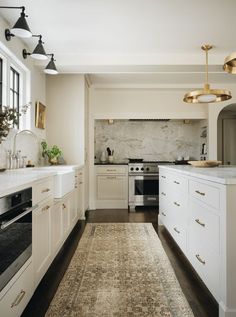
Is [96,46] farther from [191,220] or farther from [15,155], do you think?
[191,220]

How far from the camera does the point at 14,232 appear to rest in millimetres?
1287

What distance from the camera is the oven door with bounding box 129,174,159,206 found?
15.8ft

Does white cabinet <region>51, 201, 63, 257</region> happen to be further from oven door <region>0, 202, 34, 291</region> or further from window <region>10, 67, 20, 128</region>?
window <region>10, 67, 20, 128</region>

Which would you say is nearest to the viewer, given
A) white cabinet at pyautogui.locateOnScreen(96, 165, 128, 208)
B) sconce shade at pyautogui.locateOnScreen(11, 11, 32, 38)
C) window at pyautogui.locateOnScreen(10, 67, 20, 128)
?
sconce shade at pyautogui.locateOnScreen(11, 11, 32, 38)

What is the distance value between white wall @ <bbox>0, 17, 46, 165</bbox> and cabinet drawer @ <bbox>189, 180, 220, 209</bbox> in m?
1.87

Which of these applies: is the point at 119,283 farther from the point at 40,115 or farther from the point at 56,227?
the point at 40,115

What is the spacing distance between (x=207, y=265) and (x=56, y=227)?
Answer: 1332 mm

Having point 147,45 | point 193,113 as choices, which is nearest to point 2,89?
point 147,45

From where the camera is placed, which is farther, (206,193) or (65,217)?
(65,217)

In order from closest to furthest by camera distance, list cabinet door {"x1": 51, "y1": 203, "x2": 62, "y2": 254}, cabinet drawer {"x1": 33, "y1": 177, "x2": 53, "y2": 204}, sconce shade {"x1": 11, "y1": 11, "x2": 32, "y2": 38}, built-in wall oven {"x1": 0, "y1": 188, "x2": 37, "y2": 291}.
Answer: built-in wall oven {"x1": 0, "y1": 188, "x2": 37, "y2": 291} < cabinet drawer {"x1": 33, "y1": 177, "x2": 53, "y2": 204} < sconce shade {"x1": 11, "y1": 11, "x2": 32, "y2": 38} < cabinet door {"x1": 51, "y1": 203, "x2": 62, "y2": 254}

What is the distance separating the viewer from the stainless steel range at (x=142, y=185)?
15.8 ft

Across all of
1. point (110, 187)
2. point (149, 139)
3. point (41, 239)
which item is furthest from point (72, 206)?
point (149, 139)

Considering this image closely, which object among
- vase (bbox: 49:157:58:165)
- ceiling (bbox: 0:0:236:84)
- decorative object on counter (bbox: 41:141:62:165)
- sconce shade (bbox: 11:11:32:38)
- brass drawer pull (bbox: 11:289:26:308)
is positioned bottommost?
brass drawer pull (bbox: 11:289:26:308)

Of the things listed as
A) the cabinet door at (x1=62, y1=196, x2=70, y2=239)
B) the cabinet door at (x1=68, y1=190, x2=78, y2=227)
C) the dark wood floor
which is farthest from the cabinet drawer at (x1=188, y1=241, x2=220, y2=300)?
the cabinet door at (x1=68, y1=190, x2=78, y2=227)
